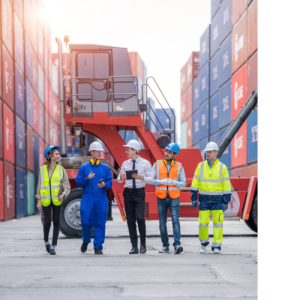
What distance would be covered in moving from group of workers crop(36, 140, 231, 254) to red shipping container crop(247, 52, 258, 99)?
1178 cm

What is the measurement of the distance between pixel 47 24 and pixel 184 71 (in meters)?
11.9

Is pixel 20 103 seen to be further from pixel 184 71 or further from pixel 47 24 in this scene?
pixel 184 71

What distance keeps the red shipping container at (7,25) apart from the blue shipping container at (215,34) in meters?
11.3

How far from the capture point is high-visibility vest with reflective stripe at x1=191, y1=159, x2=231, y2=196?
755 centimetres

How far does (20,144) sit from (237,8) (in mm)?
11263

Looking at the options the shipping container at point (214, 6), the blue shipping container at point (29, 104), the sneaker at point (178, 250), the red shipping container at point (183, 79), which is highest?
the shipping container at point (214, 6)

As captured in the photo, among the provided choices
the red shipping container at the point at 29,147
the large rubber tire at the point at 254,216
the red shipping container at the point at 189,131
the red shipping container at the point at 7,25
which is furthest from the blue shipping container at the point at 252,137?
the red shipping container at the point at 189,131

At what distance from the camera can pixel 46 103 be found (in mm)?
30500

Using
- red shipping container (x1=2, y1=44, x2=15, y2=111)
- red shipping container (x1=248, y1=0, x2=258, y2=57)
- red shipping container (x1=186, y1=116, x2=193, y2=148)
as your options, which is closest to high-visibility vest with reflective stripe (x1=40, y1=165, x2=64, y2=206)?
red shipping container (x1=2, y1=44, x2=15, y2=111)

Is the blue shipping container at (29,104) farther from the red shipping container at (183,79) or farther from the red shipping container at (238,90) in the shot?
the red shipping container at (183,79)

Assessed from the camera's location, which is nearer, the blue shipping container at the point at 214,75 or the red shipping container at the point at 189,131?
the blue shipping container at the point at 214,75

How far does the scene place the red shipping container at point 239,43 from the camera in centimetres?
2028
